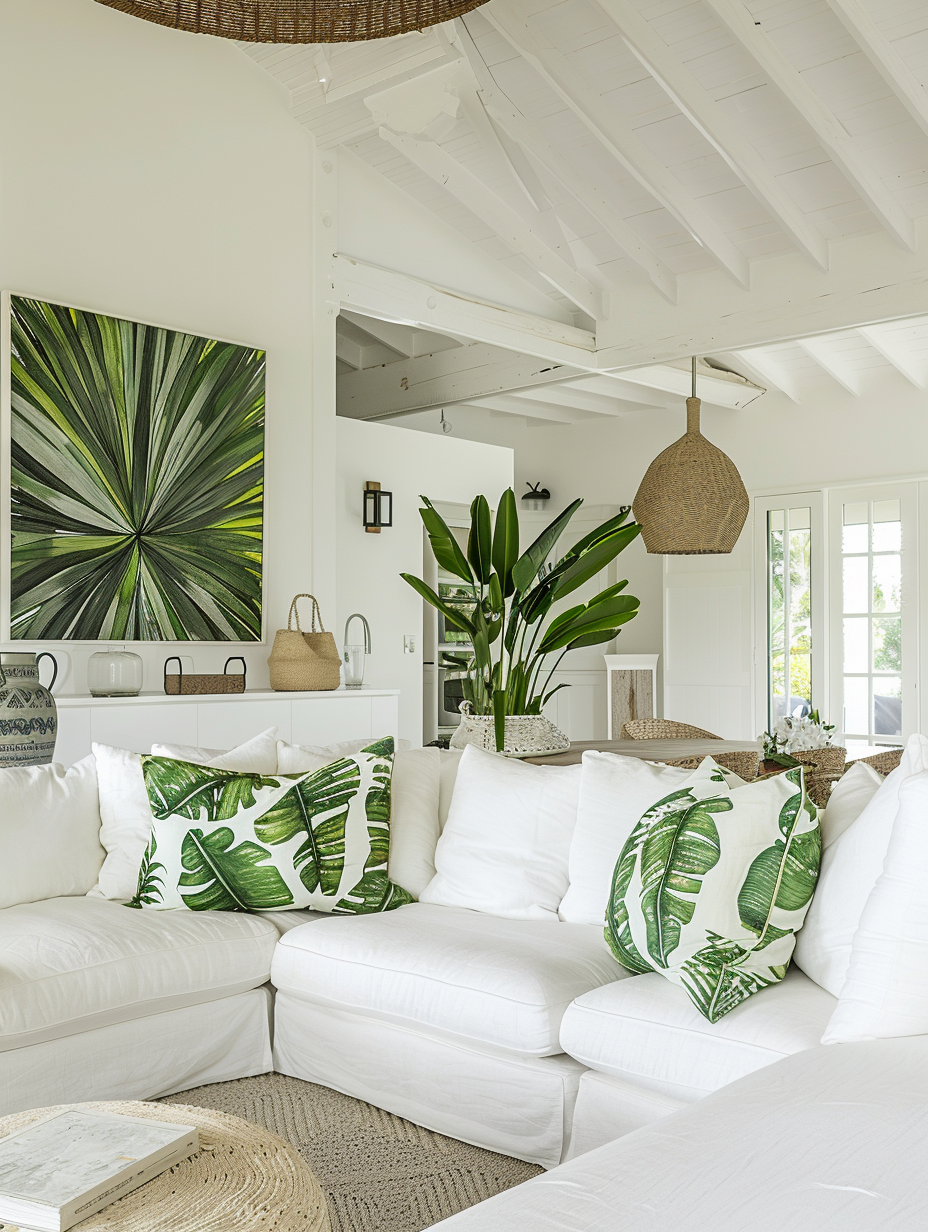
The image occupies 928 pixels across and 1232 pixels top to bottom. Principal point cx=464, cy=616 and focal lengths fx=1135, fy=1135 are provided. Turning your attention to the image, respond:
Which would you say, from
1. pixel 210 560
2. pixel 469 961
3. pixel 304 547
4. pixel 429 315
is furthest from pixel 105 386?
pixel 469 961

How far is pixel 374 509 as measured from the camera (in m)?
6.20

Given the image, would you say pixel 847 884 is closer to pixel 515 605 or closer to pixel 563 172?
pixel 515 605

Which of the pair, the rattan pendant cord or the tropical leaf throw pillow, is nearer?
the rattan pendant cord

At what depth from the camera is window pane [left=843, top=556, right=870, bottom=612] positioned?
7.35m

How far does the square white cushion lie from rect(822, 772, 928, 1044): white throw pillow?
4.57ft

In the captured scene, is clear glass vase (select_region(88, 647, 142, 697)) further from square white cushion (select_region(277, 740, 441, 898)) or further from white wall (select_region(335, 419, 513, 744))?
white wall (select_region(335, 419, 513, 744))

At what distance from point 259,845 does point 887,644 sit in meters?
5.38

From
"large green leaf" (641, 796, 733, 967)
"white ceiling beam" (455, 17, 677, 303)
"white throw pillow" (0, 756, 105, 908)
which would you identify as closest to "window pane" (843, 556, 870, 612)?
"white ceiling beam" (455, 17, 677, 303)

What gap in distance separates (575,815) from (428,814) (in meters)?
0.50

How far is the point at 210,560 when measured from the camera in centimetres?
476

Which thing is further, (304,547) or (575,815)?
(304,547)

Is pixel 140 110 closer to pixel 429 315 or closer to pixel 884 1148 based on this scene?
pixel 429 315

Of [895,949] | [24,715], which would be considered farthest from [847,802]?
[24,715]

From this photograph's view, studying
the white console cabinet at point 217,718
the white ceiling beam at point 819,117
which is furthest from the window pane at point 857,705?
the white console cabinet at point 217,718
